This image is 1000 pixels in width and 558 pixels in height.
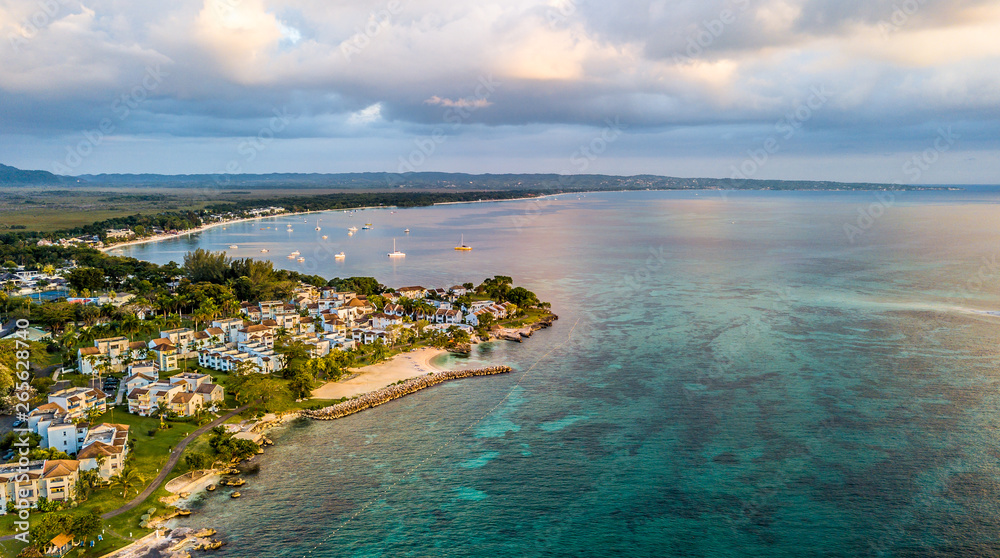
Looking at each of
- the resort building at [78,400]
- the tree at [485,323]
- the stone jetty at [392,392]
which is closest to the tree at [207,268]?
the tree at [485,323]

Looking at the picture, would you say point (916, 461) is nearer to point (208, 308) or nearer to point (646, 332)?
point (646, 332)

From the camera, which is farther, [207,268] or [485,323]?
[207,268]

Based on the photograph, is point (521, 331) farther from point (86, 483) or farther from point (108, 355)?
point (86, 483)

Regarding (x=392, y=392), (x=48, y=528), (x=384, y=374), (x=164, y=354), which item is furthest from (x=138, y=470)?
(x=384, y=374)

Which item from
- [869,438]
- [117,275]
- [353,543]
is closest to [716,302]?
[869,438]

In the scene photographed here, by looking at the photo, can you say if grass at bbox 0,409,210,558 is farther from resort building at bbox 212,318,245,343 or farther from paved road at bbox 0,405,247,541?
resort building at bbox 212,318,245,343

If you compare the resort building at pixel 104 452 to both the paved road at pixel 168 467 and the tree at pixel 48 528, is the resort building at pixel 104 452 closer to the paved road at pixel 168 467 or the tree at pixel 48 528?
the paved road at pixel 168 467
